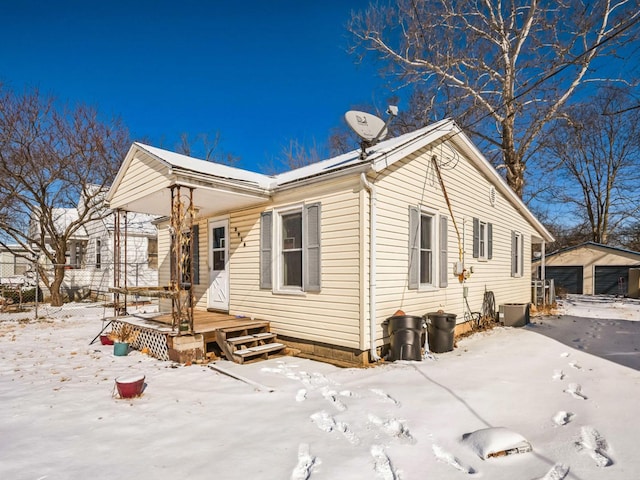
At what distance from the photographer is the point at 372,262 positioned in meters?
6.19

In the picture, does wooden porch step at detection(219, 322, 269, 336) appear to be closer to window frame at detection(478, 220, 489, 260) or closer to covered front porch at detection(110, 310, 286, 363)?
covered front porch at detection(110, 310, 286, 363)

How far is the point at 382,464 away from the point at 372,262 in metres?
3.49

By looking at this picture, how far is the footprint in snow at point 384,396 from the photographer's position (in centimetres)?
442

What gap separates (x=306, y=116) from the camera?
71.3 feet

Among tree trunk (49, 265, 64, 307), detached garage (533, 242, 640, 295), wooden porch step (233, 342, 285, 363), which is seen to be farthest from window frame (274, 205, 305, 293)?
detached garage (533, 242, 640, 295)

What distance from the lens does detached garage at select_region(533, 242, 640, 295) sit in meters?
20.7

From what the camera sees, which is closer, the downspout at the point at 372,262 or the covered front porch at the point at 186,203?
the downspout at the point at 372,262

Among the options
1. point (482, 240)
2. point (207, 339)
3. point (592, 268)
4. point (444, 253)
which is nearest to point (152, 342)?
point (207, 339)

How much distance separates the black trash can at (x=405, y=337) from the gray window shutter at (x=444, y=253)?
2155 millimetres

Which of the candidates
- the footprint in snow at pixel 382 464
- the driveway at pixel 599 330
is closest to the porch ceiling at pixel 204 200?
the footprint in snow at pixel 382 464

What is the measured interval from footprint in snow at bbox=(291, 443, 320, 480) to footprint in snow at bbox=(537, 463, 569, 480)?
1672mm

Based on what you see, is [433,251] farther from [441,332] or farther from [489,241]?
[489,241]

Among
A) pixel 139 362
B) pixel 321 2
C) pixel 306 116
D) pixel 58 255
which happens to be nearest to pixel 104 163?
pixel 58 255

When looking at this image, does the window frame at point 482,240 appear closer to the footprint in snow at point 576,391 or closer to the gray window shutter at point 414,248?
the gray window shutter at point 414,248
